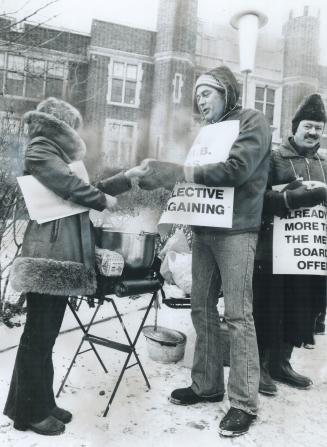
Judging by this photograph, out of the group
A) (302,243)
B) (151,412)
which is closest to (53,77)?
(302,243)

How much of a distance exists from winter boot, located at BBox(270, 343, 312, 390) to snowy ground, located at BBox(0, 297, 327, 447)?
69 mm

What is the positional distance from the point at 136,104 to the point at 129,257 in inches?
524

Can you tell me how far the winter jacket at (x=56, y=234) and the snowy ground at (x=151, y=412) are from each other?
0.70 metres

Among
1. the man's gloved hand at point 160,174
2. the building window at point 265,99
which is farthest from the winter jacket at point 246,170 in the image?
the building window at point 265,99

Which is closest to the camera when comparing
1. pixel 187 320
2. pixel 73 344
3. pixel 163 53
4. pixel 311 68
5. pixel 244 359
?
pixel 244 359

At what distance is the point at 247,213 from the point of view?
2.14 m

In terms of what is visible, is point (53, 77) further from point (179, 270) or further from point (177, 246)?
point (179, 270)

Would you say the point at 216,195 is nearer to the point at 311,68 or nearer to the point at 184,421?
the point at 184,421

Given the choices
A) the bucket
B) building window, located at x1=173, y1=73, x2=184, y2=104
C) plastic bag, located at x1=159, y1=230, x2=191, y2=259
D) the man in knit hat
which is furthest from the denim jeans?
building window, located at x1=173, y1=73, x2=184, y2=104

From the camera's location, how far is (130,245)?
2.18 metres

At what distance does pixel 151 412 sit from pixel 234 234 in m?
1.10

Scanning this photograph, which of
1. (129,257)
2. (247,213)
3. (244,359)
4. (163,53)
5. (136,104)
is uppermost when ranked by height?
(163,53)

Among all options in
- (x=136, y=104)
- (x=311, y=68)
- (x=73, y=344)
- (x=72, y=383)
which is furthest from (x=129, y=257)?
(x=136, y=104)

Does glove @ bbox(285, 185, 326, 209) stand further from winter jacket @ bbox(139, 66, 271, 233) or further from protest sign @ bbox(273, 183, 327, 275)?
winter jacket @ bbox(139, 66, 271, 233)
